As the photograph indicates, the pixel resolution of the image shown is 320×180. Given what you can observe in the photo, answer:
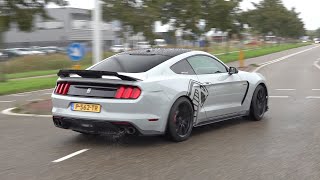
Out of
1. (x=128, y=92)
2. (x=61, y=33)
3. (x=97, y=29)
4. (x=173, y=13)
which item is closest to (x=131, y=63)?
(x=128, y=92)

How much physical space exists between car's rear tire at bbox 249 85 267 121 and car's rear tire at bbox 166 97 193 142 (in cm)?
212

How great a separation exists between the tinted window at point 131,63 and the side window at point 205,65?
0.56 m

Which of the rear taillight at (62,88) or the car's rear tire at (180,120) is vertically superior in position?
the rear taillight at (62,88)

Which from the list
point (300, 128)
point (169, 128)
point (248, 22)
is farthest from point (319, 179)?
point (248, 22)

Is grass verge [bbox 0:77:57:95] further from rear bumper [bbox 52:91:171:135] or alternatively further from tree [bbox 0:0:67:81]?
rear bumper [bbox 52:91:171:135]

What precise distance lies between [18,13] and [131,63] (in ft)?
53.3

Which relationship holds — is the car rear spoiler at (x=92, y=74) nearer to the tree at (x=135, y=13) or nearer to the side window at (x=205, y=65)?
the side window at (x=205, y=65)

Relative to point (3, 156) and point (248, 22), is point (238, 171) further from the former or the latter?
point (248, 22)

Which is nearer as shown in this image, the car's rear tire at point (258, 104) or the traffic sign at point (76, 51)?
the car's rear tire at point (258, 104)

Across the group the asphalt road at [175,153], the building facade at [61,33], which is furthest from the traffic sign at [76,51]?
the building facade at [61,33]

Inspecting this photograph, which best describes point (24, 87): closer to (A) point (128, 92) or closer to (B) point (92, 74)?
(B) point (92, 74)

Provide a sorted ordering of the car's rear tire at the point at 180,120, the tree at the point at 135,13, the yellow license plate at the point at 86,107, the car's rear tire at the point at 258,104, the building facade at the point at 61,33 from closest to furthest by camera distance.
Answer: the yellow license plate at the point at 86,107 → the car's rear tire at the point at 180,120 → the car's rear tire at the point at 258,104 → the tree at the point at 135,13 → the building facade at the point at 61,33

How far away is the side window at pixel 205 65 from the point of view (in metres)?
7.83

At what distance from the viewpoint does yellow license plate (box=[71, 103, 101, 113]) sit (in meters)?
6.65
